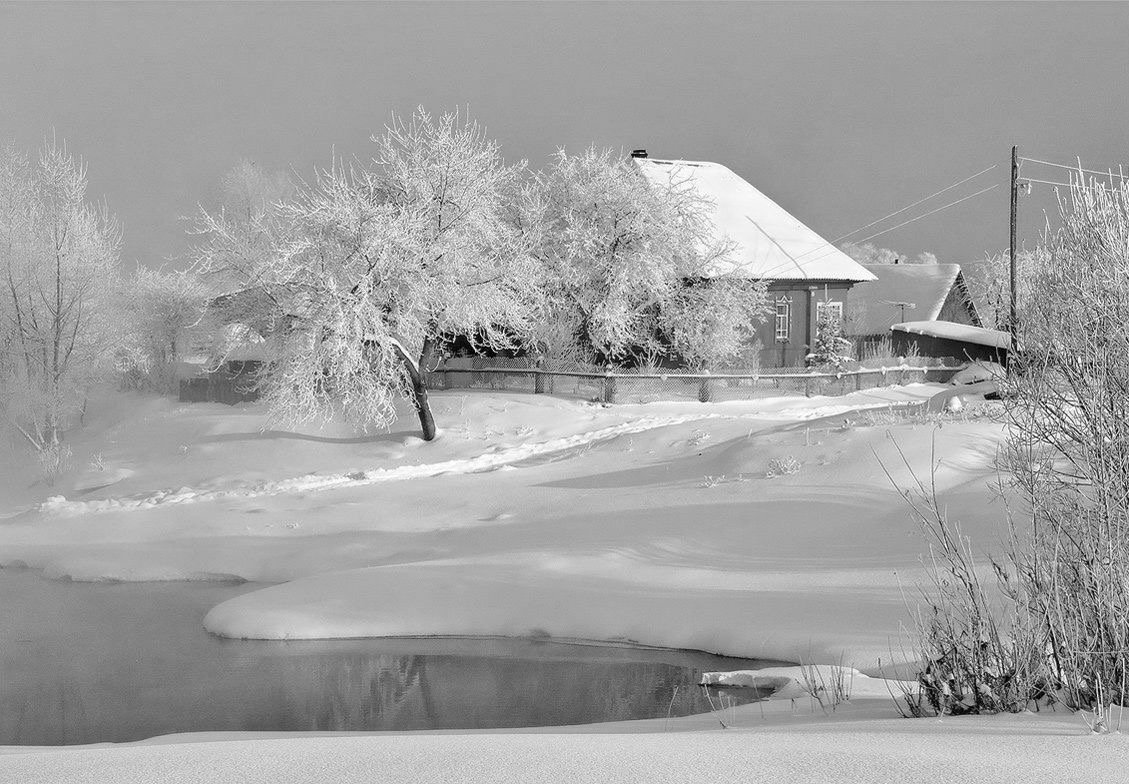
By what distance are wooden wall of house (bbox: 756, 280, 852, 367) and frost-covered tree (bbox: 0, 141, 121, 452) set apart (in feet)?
70.8

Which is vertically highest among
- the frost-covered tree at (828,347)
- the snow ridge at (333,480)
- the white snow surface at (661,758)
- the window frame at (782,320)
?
the window frame at (782,320)

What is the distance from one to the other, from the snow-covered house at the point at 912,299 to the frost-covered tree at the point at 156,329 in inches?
1154

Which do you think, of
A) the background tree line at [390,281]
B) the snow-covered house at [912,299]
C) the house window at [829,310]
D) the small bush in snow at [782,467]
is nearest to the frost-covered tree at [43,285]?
the background tree line at [390,281]

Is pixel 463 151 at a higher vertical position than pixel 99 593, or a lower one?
higher

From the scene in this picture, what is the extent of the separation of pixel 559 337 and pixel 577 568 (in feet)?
58.2

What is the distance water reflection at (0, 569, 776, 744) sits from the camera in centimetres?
1085

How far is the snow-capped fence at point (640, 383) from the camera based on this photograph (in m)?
30.4

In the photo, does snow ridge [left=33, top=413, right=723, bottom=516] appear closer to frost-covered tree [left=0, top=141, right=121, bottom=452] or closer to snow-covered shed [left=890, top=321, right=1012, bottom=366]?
frost-covered tree [left=0, top=141, right=121, bottom=452]

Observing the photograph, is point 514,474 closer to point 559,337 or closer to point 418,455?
point 418,455

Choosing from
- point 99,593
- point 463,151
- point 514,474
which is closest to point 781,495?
point 514,474

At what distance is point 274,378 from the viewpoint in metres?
26.0

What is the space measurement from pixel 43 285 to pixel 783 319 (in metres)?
23.8

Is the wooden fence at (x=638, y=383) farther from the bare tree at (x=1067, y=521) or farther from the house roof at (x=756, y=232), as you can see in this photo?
the bare tree at (x=1067, y=521)

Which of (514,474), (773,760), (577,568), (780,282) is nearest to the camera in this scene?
(773,760)
